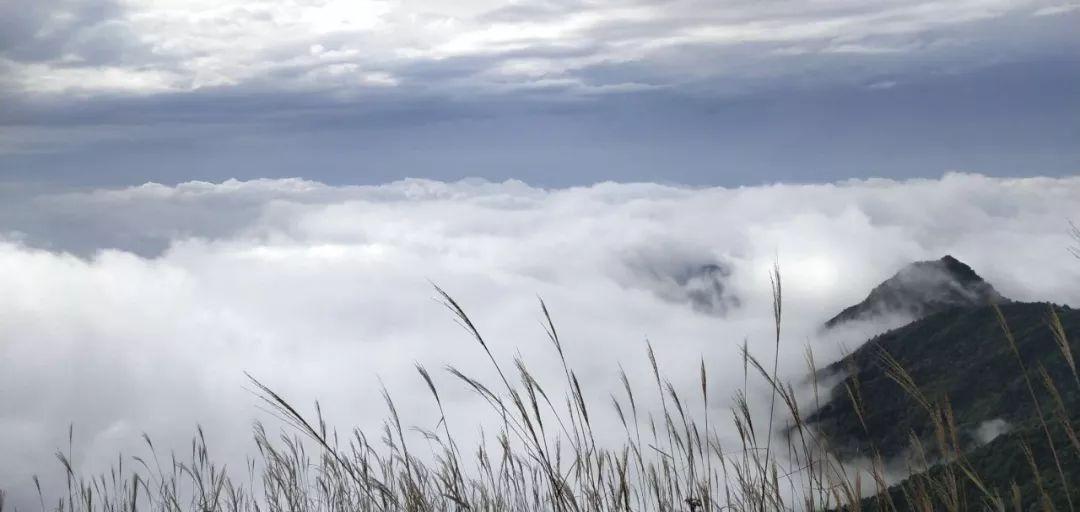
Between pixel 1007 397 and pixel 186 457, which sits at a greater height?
pixel 186 457

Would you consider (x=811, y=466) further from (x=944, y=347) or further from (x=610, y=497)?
(x=944, y=347)

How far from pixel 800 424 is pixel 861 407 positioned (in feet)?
0.69

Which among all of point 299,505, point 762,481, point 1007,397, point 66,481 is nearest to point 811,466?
→ point 762,481

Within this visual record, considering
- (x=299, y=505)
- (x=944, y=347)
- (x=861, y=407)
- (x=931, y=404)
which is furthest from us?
(x=944, y=347)

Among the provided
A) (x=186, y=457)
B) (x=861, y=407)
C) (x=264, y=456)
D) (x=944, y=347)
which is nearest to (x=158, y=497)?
(x=186, y=457)

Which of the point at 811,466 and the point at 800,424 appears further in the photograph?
the point at 811,466

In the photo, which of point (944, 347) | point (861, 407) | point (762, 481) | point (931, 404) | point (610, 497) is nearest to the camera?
point (931, 404)

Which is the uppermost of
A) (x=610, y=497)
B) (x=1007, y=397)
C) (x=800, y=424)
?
(x=800, y=424)

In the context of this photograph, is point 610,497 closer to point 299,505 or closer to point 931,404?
point 931,404

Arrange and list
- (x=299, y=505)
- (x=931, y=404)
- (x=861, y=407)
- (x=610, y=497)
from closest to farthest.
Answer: (x=931, y=404) → (x=861, y=407) → (x=610, y=497) → (x=299, y=505)

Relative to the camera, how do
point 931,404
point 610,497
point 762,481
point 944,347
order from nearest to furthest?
point 931,404
point 762,481
point 610,497
point 944,347

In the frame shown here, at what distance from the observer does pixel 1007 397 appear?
162m

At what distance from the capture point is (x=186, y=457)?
189 inches

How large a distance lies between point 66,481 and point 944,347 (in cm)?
20586
